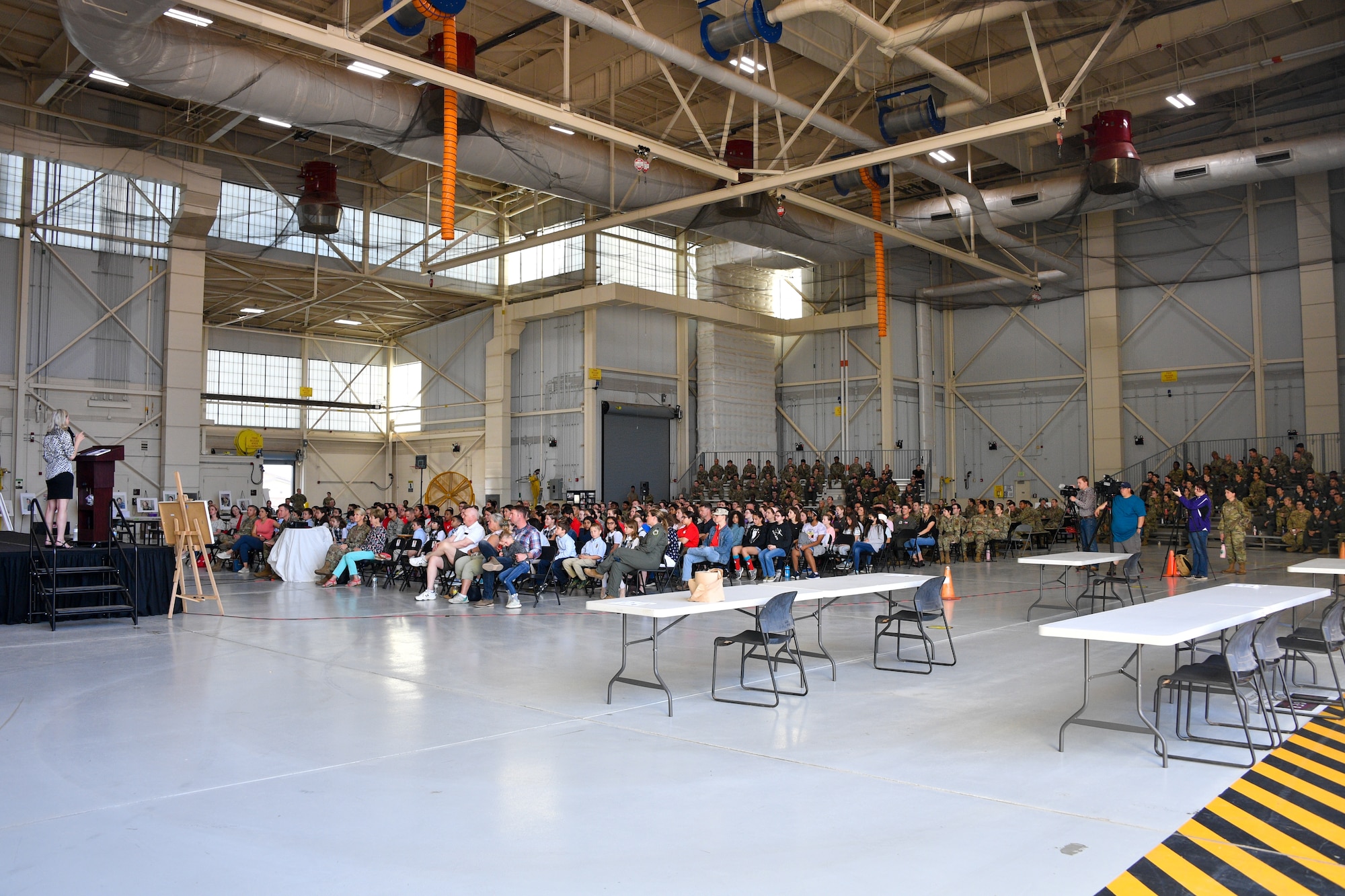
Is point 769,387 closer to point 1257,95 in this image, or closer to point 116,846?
point 1257,95

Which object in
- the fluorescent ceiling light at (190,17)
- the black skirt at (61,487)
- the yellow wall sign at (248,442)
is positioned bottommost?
the black skirt at (61,487)

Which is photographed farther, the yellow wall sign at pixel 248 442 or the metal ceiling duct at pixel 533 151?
the yellow wall sign at pixel 248 442

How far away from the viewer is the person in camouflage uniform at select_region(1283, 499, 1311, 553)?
17.2m

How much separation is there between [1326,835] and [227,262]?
76.0ft

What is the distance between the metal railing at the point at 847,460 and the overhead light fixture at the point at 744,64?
1244cm

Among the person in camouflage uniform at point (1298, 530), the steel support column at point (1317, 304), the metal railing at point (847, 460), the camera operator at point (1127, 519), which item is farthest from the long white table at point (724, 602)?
the steel support column at point (1317, 304)

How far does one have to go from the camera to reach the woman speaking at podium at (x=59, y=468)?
980 cm

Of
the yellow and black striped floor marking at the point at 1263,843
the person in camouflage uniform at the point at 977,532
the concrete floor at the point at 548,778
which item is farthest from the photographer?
the person in camouflage uniform at the point at 977,532

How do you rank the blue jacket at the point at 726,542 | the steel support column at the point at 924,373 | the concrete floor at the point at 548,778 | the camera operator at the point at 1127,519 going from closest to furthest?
the concrete floor at the point at 548,778, the camera operator at the point at 1127,519, the blue jacket at the point at 726,542, the steel support column at the point at 924,373

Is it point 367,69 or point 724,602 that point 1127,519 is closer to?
point 724,602

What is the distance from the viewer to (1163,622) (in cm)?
521

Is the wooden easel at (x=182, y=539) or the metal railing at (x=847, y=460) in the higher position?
the metal railing at (x=847, y=460)

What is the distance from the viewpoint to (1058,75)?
14.6 metres

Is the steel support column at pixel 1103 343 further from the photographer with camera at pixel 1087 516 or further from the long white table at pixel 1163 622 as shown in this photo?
the long white table at pixel 1163 622
